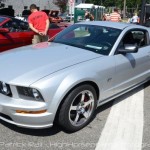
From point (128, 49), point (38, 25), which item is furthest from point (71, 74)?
point (38, 25)

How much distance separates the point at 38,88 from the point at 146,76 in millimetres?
2774

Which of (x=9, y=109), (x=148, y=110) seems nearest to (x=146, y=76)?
(x=148, y=110)

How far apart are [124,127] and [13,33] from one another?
450 centimetres

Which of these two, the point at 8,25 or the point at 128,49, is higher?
the point at 8,25

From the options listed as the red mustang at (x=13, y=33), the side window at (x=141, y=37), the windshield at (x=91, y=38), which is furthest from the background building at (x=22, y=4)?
the side window at (x=141, y=37)

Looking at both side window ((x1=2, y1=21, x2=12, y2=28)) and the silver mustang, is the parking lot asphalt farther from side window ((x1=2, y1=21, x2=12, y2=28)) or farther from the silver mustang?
side window ((x1=2, y1=21, x2=12, y2=28))

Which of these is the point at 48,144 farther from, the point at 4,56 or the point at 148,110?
the point at 148,110

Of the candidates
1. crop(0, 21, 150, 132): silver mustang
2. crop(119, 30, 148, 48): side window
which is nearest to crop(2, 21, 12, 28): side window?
crop(0, 21, 150, 132): silver mustang

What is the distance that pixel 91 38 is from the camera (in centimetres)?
466

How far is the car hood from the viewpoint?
342cm

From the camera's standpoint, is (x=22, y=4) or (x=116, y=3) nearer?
(x=22, y=4)

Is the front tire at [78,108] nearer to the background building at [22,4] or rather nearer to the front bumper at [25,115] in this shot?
the front bumper at [25,115]

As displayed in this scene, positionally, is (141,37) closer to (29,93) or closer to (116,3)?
(29,93)

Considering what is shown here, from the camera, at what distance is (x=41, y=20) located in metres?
7.37
